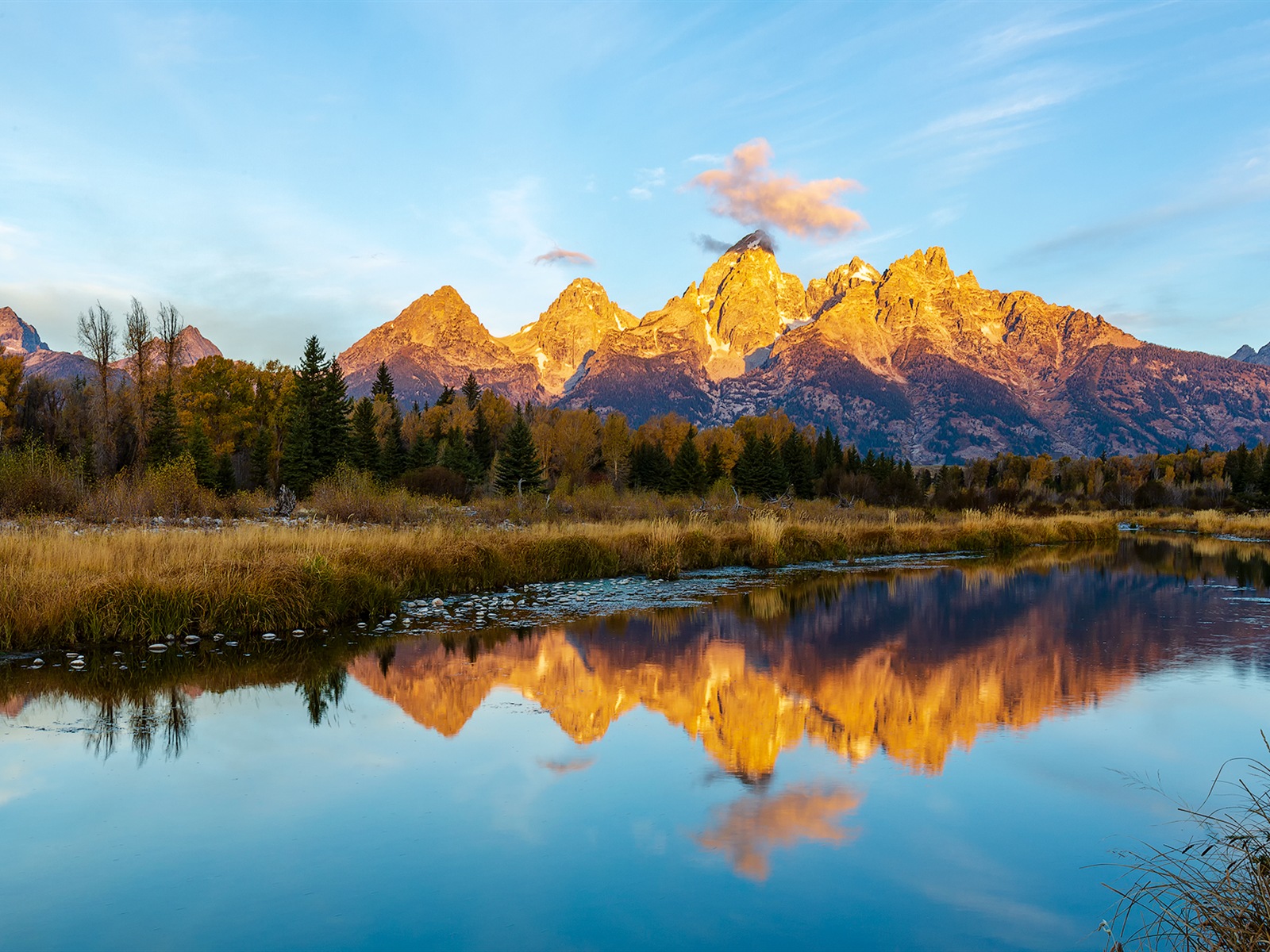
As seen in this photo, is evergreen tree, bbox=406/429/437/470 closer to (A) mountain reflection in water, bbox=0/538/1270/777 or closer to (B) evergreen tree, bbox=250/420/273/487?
(B) evergreen tree, bbox=250/420/273/487

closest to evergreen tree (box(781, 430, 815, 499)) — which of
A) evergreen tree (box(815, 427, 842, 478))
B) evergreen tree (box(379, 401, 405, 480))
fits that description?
evergreen tree (box(815, 427, 842, 478))

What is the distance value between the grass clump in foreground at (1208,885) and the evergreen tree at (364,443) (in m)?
52.1

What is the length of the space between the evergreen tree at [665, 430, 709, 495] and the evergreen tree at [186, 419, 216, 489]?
3901 cm

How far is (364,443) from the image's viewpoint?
58.1 meters

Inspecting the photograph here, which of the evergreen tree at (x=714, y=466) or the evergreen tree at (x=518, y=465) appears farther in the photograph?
the evergreen tree at (x=714, y=466)

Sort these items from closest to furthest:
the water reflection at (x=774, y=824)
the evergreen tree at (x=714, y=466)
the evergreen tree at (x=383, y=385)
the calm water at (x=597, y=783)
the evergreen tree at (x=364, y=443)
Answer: the calm water at (x=597, y=783), the water reflection at (x=774, y=824), the evergreen tree at (x=364, y=443), the evergreen tree at (x=714, y=466), the evergreen tree at (x=383, y=385)

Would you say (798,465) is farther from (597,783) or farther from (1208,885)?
(1208,885)

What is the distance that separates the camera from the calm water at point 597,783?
213 inches

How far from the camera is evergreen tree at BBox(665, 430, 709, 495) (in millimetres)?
74175

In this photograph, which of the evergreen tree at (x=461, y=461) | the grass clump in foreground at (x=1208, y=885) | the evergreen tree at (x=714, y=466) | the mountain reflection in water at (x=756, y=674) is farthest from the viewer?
the evergreen tree at (x=714, y=466)

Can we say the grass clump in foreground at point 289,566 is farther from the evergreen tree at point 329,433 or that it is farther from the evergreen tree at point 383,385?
the evergreen tree at point 383,385

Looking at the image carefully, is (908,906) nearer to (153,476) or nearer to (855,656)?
(855,656)

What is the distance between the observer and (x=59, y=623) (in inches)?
474

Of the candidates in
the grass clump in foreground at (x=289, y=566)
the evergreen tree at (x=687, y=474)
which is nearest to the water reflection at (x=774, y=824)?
the grass clump in foreground at (x=289, y=566)
